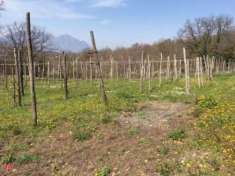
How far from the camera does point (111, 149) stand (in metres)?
9.39

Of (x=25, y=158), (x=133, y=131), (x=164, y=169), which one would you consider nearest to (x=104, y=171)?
(x=164, y=169)

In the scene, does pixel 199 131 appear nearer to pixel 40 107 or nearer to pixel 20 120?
pixel 20 120

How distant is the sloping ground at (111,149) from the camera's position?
8430 mm

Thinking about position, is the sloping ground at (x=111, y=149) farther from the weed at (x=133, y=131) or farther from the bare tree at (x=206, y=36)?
the bare tree at (x=206, y=36)

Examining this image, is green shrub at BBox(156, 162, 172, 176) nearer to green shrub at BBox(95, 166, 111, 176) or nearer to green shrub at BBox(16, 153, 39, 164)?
green shrub at BBox(95, 166, 111, 176)

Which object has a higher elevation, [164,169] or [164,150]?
[164,150]

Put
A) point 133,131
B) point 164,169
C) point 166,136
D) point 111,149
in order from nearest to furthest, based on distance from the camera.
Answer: point 164,169 → point 111,149 → point 166,136 → point 133,131

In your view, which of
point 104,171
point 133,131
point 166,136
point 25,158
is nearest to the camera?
point 104,171

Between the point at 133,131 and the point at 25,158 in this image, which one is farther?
the point at 133,131

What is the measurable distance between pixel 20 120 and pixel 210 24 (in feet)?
222

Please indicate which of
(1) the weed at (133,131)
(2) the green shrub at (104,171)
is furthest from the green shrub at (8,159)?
(1) the weed at (133,131)

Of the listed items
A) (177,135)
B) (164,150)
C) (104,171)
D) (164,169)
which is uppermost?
(177,135)

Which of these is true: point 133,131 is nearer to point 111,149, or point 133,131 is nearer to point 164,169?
point 111,149

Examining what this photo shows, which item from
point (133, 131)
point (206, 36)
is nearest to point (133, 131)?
point (133, 131)
